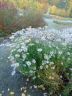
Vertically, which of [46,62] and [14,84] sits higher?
[46,62]

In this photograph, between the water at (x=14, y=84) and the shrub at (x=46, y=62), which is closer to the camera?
the shrub at (x=46, y=62)

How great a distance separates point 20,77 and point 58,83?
2.43ft

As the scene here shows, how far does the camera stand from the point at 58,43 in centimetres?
687

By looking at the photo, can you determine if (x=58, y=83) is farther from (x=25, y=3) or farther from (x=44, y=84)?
(x=25, y=3)

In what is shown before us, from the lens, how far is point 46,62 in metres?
6.37

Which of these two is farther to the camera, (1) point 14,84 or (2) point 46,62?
(1) point 14,84

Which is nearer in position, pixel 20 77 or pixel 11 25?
pixel 20 77

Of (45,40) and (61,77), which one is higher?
(45,40)

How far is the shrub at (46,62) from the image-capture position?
6406mm

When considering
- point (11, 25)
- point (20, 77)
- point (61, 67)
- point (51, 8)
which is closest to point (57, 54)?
point (61, 67)

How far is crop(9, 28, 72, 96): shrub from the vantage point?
6406 mm

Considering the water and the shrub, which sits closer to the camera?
the shrub

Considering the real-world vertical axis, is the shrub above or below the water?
above

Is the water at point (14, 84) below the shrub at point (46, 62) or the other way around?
below
